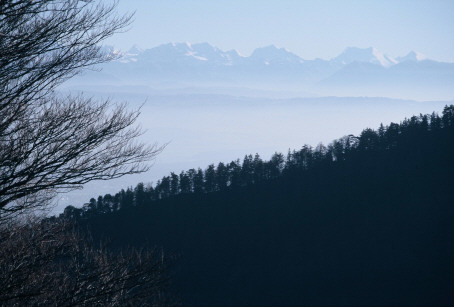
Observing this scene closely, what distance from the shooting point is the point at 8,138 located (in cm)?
465

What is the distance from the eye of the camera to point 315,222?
143 feet

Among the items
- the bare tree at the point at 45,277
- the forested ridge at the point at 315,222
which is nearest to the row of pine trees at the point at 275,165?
the forested ridge at the point at 315,222

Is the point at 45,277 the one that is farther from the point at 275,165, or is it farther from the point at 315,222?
the point at 275,165

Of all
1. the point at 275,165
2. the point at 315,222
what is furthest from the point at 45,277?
the point at 275,165

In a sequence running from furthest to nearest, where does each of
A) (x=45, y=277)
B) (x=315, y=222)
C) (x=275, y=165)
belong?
(x=275, y=165) → (x=315, y=222) → (x=45, y=277)

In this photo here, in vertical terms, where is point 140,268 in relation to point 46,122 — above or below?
below

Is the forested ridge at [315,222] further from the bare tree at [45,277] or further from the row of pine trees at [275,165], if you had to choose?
the bare tree at [45,277]

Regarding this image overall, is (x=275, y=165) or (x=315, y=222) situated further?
(x=275, y=165)

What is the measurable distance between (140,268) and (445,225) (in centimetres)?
4092

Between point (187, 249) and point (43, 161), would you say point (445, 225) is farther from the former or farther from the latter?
point (43, 161)

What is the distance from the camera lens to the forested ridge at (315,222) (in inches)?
1394

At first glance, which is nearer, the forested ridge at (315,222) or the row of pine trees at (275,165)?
the forested ridge at (315,222)

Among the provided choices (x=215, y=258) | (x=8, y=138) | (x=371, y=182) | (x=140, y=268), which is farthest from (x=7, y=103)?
(x=371, y=182)

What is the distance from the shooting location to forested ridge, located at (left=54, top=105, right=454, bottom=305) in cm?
3541
